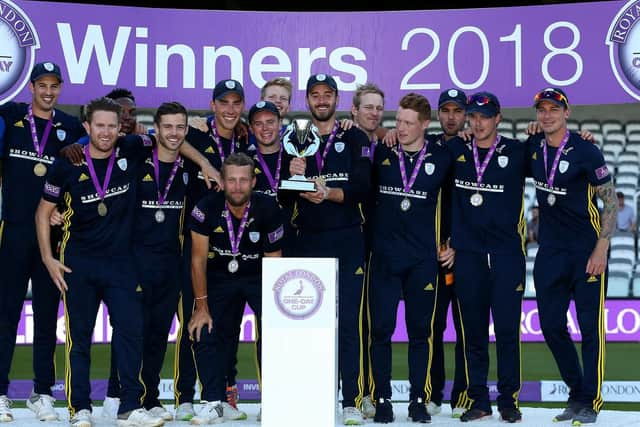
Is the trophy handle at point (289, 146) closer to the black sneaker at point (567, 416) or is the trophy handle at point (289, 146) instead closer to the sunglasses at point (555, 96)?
the sunglasses at point (555, 96)

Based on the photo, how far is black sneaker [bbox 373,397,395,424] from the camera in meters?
5.94

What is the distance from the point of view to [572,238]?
19.8 ft

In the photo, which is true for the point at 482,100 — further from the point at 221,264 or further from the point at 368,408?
the point at 368,408

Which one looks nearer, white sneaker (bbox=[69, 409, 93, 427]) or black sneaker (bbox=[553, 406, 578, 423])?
white sneaker (bbox=[69, 409, 93, 427])

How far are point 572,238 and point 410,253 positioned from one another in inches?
37.4

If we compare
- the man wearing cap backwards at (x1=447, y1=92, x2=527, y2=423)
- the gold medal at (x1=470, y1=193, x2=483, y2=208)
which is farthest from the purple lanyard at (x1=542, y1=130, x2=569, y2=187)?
the gold medal at (x1=470, y1=193, x2=483, y2=208)

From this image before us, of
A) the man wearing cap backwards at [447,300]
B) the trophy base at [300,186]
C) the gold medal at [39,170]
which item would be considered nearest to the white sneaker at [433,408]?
the man wearing cap backwards at [447,300]

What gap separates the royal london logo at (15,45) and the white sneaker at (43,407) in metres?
3.31

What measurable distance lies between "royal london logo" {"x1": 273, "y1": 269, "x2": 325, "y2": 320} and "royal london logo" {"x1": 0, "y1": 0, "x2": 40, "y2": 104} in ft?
13.7

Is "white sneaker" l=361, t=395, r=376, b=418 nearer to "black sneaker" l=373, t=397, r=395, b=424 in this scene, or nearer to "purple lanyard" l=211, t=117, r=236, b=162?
"black sneaker" l=373, t=397, r=395, b=424

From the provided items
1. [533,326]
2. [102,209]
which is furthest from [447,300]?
[533,326]

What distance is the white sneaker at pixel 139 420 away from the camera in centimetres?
563

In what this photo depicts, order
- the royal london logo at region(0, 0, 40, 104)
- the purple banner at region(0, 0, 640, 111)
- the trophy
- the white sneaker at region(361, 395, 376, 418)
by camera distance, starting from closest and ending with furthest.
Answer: the trophy, the white sneaker at region(361, 395, 376, 418), the royal london logo at region(0, 0, 40, 104), the purple banner at region(0, 0, 640, 111)

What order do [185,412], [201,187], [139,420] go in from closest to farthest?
[139,420], [185,412], [201,187]
